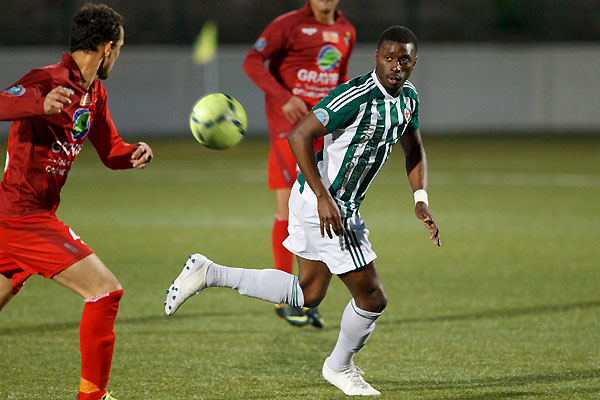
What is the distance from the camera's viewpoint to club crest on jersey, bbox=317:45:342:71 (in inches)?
285

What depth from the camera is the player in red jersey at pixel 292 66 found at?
23.4 feet

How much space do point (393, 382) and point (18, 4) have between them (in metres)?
25.6

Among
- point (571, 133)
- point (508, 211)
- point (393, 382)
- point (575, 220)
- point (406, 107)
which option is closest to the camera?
point (406, 107)

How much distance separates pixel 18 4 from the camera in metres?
28.0

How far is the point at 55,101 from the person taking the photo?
4.06 metres

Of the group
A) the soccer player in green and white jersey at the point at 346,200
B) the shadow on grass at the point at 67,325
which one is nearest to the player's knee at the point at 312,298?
the soccer player in green and white jersey at the point at 346,200

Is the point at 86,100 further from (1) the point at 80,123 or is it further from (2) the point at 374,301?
(2) the point at 374,301

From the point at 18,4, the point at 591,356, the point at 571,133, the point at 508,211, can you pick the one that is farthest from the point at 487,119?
the point at 591,356

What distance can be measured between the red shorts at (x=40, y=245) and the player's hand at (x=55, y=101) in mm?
613

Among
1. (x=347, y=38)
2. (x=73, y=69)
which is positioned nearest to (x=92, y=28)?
(x=73, y=69)

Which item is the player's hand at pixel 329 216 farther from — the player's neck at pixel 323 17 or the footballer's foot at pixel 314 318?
the player's neck at pixel 323 17

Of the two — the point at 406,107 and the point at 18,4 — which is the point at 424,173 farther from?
the point at 18,4

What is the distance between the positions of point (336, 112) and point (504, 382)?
1861mm

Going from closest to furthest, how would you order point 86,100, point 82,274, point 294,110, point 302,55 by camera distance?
point 82,274
point 86,100
point 294,110
point 302,55
